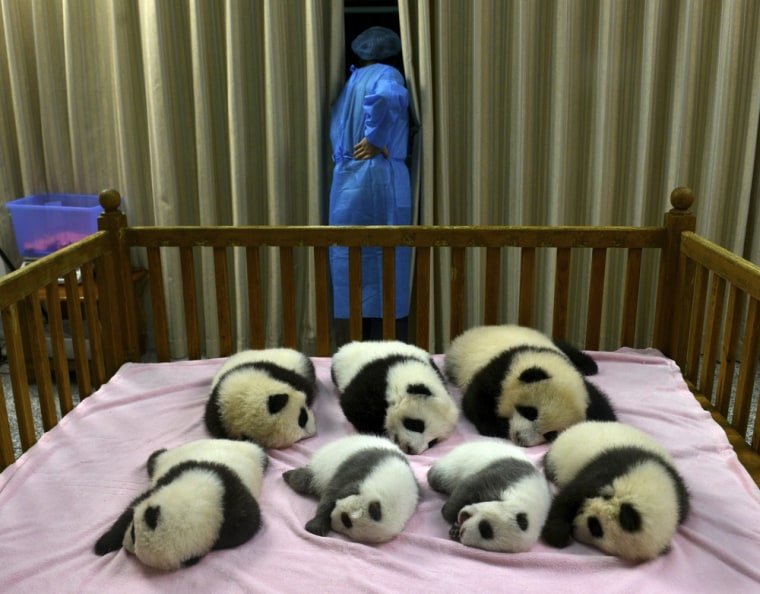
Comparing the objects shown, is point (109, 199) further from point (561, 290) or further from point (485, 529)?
point (485, 529)

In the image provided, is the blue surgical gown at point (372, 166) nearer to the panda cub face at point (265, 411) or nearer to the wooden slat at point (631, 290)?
the wooden slat at point (631, 290)

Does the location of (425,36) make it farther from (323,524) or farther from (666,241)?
(323,524)

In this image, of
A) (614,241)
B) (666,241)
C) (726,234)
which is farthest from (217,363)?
(726,234)

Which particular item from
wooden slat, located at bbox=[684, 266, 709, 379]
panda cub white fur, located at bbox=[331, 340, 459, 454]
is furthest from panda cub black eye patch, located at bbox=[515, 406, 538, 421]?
wooden slat, located at bbox=[684, 266, 709, 379]

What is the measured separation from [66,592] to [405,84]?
215 cm

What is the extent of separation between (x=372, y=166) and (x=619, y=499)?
1.71m

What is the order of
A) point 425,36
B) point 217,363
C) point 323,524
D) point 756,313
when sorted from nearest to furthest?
point 323,524
point 756,313
point 217,363
point 425,36

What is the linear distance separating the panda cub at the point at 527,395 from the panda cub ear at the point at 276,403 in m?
0.46

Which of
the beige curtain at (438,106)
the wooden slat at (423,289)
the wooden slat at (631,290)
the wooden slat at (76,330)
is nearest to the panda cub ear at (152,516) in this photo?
the wooden slat at (76,330)

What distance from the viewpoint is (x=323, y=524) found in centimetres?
136

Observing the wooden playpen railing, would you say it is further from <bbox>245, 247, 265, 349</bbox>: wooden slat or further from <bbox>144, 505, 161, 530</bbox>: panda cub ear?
<bbox>144, 505, 161, 530</bbox>: panda cub ear

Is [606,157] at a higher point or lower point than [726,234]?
higher

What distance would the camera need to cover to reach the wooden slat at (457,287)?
228 cm

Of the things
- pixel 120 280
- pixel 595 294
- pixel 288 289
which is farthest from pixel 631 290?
pixel 120 280
